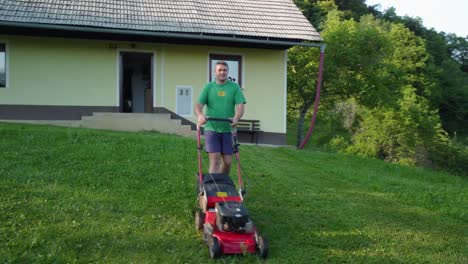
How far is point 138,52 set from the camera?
1525cm

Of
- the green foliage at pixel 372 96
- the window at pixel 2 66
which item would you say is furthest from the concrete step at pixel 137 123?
the green foliage at pixel 372 96

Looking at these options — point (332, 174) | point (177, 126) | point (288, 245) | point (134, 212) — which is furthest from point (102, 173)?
point (177, 126)

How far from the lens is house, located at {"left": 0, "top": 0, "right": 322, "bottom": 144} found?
14086 millimetres

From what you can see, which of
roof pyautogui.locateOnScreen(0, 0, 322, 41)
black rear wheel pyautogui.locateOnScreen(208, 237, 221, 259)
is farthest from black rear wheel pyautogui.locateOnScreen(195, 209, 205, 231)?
roof pyautogui.locateOnScreen(0, 0, 322, 41)

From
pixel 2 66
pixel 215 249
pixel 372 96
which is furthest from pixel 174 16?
pixel 215 249

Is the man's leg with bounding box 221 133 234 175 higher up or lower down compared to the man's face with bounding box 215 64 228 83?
lower down

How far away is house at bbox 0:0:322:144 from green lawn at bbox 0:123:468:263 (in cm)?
536

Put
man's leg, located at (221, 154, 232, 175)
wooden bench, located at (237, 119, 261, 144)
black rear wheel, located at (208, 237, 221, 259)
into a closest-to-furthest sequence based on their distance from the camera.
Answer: black rear wheel, located at (208, 237, 221, 259)
man's leg, located at (221, 154, 232, 175)
wooden bench, located at (237, 119, 261, 144)

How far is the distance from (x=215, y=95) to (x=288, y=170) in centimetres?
388

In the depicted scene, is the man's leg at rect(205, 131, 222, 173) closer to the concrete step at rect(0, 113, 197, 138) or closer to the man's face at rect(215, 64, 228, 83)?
the man's face at rect(215, 64, 228, 83)

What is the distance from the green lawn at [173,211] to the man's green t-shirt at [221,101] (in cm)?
106

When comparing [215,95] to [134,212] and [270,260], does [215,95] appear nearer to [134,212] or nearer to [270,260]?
[134,212]

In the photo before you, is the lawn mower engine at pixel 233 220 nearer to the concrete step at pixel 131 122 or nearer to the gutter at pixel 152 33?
the concrete step at pixel 131 122

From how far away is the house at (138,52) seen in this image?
555 inches
